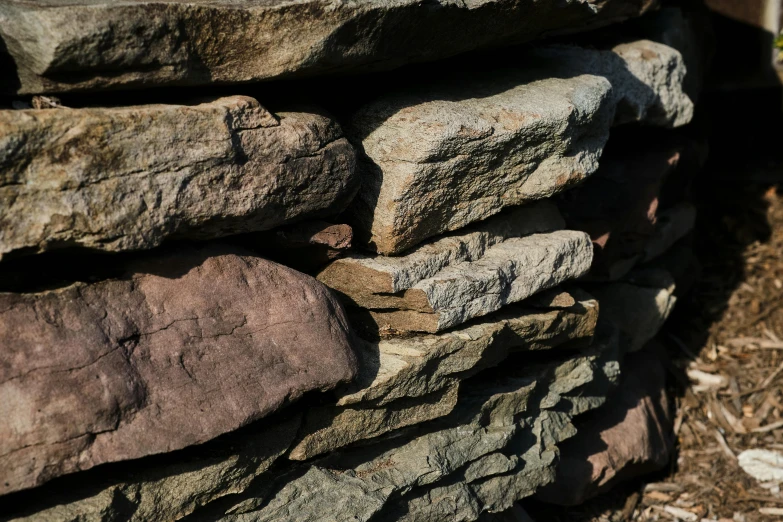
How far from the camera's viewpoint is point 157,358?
2141 mm

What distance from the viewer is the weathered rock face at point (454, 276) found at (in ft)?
8.66

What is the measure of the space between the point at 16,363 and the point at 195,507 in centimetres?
66

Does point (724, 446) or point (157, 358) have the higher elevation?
point (157, 358)

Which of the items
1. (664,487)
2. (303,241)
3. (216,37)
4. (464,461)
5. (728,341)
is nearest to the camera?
(216,37)

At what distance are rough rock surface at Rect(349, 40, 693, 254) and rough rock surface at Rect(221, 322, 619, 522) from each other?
706 millimetres

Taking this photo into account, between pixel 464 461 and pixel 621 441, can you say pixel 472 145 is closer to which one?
pixel 464 461

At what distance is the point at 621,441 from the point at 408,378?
1652 mm

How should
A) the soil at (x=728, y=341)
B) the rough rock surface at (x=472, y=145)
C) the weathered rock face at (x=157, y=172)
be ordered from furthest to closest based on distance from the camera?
the soil at (x=728, y=341) < the rough rock surface at (x=472, y=145) < the weathered rock face at (x=157, y=172)

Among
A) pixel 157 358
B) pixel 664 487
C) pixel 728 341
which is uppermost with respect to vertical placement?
pixel 157 358

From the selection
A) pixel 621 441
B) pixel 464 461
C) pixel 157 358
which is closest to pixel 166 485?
pixel 157 358

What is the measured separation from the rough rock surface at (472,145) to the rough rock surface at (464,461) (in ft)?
2.31

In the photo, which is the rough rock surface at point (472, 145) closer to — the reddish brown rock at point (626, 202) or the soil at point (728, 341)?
the reddish brown rock at point (626, 202)

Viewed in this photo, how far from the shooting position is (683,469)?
4145 mm

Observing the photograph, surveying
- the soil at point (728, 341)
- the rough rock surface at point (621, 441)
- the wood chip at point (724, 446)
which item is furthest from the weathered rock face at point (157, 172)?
the wood chip at point (724, 446)
